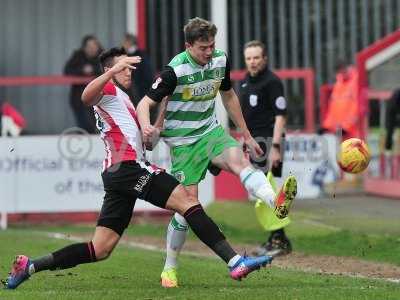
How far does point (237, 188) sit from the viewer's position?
56.5 feet

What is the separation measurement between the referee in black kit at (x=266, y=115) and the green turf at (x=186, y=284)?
865 mm

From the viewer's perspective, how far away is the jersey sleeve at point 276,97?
1259 cm

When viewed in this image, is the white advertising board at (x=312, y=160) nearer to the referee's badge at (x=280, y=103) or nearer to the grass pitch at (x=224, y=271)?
the grass pitch at (x=224, y=271)

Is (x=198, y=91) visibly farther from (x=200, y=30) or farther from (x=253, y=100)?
(x=253, y=100)

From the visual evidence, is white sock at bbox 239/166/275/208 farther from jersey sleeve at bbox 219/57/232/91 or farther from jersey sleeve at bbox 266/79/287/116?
jersey sleeve at bbox 266/79/287/116

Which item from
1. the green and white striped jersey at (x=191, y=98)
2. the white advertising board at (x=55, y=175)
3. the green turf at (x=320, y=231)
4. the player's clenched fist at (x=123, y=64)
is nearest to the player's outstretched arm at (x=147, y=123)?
the green and white striped jersey at (x=191, y=98)

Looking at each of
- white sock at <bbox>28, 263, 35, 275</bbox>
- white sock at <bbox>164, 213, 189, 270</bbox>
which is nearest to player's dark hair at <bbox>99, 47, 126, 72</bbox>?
A: white sock at <bbox>164, 213, 189, 270</bbox>

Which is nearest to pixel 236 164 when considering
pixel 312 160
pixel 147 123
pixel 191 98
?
pixel 191 98

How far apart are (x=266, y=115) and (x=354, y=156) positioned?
2.64 meters

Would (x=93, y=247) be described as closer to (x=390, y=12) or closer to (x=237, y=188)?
(x=237, y=188)

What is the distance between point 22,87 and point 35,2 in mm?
2987

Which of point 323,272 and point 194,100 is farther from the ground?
point 194,100

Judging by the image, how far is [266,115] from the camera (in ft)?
41.7

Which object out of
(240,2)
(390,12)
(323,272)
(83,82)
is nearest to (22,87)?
(83,82)
